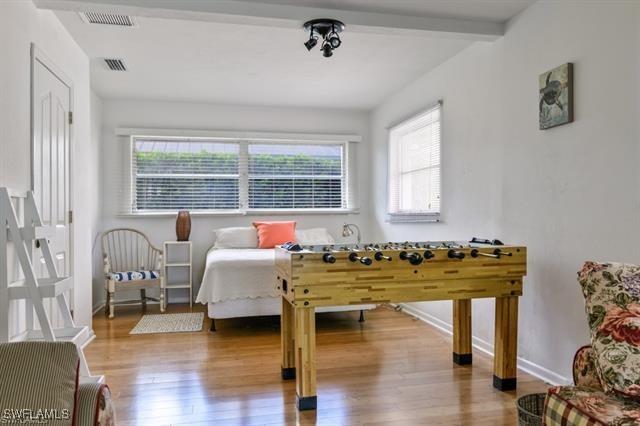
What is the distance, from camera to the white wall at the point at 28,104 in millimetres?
2330

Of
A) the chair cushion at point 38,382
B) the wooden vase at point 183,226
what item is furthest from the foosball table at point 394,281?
the wooden vase at point 183,226

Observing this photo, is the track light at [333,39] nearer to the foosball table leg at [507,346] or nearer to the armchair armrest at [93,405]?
the foosball table leg at [507,346]

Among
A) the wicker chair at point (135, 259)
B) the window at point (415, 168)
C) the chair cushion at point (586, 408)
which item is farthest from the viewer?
the wicker chair at point (135, 259)

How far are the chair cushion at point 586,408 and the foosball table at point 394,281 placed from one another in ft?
3.37

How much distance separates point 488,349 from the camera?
3340 millimetres

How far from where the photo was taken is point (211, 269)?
3.97m

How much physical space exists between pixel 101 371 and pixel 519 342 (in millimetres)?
2970

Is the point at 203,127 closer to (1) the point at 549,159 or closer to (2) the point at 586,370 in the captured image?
(1) the point at 549,159

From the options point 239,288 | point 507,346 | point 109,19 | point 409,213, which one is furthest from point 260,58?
point 507,346

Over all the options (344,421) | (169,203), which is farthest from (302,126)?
(344,421)

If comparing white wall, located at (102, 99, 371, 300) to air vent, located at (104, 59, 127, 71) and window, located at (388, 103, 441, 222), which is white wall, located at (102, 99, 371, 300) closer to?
window, located at (388, 103, 441, 222)

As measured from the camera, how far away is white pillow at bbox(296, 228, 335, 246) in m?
5.30

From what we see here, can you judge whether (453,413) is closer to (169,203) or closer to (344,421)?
(344,421)

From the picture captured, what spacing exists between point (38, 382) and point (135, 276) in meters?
3.62
